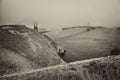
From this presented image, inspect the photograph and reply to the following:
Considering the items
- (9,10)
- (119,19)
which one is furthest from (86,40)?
(9,10)

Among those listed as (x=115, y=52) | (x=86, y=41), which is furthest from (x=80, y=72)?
(x=115, y=52)

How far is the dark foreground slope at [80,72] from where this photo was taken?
60.3 inches

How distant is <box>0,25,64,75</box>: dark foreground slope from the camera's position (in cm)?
157

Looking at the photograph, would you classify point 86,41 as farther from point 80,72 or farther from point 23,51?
point 23,51

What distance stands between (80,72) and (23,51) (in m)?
0.65

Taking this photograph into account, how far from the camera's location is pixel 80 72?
5.31 ft

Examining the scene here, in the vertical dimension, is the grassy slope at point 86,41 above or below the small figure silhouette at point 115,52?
above

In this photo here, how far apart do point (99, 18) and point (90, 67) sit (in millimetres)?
717

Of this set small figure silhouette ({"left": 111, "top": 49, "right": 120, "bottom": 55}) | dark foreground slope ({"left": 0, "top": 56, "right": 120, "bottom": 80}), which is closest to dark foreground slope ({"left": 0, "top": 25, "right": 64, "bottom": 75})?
dark foreground slope ({"left": 0, "top": 56, "right": 120, "bottom": 80})

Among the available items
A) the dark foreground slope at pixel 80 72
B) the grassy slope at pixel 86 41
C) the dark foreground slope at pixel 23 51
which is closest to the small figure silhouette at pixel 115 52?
the grassy slope at pixel 86 41

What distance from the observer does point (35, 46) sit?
5.74 feet

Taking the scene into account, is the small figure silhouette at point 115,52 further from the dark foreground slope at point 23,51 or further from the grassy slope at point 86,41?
the dark foreground slope at point 23,51

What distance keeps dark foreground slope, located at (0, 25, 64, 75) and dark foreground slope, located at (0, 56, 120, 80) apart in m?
0.08

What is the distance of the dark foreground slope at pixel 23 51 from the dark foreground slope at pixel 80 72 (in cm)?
8
